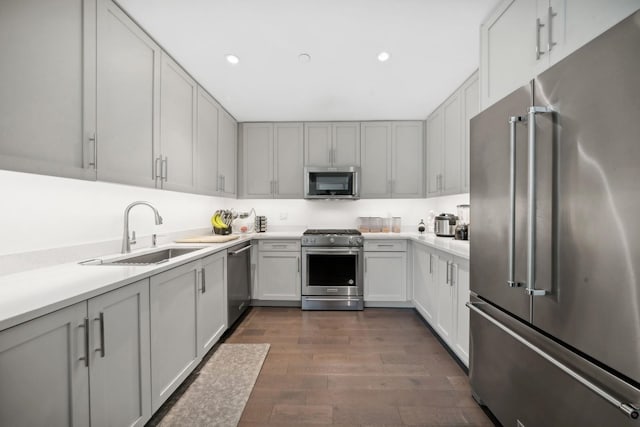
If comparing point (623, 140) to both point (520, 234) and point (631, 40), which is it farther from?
point (520, 234)

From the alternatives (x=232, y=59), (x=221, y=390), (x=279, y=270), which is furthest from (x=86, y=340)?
(x=279, y=270)

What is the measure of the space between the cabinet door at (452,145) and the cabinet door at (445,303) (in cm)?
90

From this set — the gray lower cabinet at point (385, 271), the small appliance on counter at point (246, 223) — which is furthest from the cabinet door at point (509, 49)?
the small appliance on counter at point (246, 223)

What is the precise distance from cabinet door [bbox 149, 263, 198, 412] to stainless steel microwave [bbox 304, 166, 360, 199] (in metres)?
2.05

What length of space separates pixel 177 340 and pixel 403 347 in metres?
1.82

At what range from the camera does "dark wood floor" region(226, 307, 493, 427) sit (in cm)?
162

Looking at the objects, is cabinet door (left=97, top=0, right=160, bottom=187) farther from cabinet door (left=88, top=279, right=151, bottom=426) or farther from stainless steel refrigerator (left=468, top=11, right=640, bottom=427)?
stainless steel refrigerator (left=468, top=11, right=640, bottom=427)

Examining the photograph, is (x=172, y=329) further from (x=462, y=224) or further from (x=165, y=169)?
(x=462, y=224)

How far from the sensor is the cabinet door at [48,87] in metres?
1.10

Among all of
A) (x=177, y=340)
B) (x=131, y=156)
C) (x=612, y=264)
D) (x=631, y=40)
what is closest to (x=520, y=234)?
(x=612, y=264)

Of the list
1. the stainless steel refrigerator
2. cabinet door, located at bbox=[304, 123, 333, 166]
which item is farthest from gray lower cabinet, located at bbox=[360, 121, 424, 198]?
the stainless steel refrigerator

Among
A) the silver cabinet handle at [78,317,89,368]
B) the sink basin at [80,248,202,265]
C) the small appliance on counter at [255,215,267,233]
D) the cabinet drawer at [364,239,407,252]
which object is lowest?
the silver cabinet handle at [78,317,89,368]

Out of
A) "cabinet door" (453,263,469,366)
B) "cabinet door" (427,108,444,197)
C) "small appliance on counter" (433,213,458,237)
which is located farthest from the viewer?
"cabinet door" (427,108,444,197)

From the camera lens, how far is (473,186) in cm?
165
